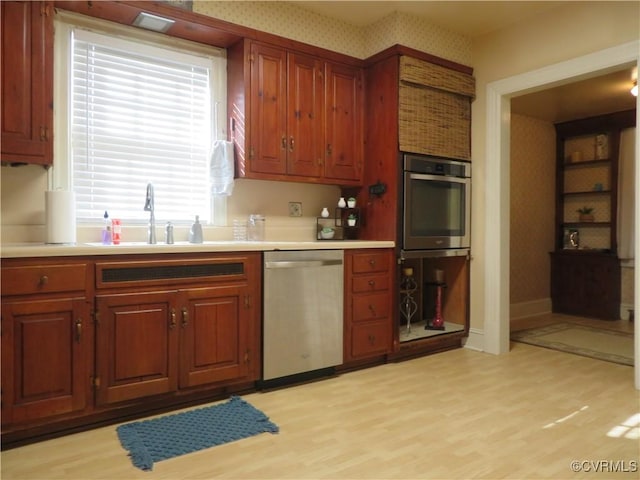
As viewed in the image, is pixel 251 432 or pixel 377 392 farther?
pixel 377 392

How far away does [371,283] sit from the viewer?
3.26 m

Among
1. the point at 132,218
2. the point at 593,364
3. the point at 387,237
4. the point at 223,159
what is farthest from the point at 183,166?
the point at 593,364

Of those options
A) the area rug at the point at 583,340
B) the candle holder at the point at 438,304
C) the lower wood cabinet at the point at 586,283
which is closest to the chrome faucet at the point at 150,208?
the candle holder at the point at 438,304

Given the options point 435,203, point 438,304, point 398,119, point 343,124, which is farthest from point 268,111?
point 438,304

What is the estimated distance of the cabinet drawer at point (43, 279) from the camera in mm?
1995

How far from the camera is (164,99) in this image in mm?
3059

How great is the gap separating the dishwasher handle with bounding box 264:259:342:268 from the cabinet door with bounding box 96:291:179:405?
634mm

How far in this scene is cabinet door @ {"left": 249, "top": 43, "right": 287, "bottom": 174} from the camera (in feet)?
10.1

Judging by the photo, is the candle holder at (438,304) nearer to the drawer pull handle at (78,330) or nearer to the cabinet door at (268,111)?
the cabinet door at (268,111)

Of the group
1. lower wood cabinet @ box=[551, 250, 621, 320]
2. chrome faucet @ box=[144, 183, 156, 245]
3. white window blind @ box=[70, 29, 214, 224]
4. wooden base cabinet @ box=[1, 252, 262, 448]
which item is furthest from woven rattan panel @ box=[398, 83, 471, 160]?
lower wood cabinet @ box=[551, 250, 621, 320]

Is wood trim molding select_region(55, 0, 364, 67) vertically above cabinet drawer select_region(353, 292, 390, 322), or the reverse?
wood trim molding select_region(55, 0, 364, 67)

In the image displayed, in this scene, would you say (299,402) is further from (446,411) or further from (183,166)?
(183,166)

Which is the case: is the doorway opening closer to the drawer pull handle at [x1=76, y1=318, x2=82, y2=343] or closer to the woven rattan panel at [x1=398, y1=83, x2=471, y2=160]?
the woven rattan panel at [x1=398, y1=83, x2=471, y2=160]

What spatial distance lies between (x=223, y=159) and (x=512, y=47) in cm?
248
